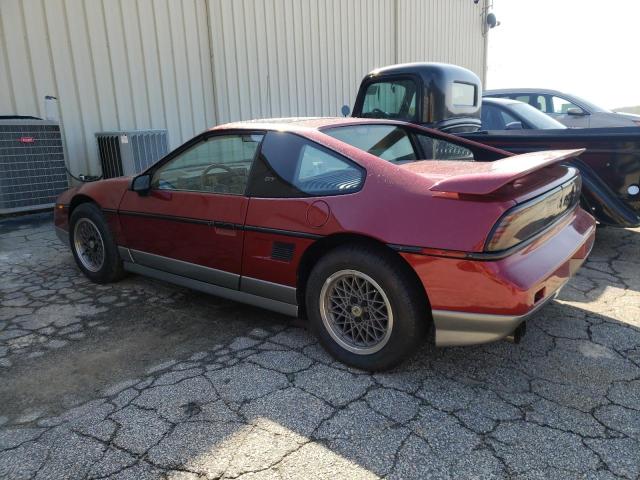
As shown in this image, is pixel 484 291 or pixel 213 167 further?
pixel 213 167

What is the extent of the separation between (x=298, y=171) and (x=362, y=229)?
2.07 feet

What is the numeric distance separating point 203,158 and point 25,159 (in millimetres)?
3933

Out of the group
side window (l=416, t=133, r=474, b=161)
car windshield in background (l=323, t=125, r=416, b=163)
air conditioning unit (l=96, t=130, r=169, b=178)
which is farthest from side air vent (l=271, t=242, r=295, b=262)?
air conditioning unit (l=96, t=130, r=169, b=178)

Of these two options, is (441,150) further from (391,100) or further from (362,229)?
(391,100)

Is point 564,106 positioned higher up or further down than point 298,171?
higher up

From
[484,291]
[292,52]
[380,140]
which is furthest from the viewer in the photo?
[292,52]

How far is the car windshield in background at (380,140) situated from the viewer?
3219mm

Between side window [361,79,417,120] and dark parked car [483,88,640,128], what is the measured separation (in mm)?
3681

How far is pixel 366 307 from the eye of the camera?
274 centimetres

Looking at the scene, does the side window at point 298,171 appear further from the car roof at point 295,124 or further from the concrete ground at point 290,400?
the concrete ground at point 290,400

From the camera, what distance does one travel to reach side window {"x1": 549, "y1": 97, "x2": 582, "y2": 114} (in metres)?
9.42

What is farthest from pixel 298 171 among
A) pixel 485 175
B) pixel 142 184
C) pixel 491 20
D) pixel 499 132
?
pixel 491 20

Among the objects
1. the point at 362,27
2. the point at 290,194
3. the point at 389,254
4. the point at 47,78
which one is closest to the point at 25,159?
the point at 47,78

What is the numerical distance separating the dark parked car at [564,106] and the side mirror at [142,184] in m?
7.00
